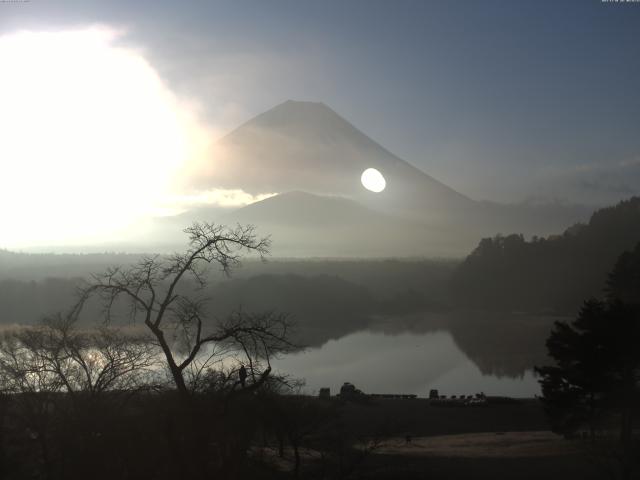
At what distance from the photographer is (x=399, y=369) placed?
27469mm

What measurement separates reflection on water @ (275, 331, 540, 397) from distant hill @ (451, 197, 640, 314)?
26.0 metres

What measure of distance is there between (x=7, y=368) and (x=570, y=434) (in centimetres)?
989

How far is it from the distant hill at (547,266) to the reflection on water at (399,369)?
26.0m

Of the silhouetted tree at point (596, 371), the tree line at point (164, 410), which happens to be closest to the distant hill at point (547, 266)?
the silhouetted tree at point (596, 371)

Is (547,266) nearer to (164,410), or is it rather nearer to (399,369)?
(399,369)

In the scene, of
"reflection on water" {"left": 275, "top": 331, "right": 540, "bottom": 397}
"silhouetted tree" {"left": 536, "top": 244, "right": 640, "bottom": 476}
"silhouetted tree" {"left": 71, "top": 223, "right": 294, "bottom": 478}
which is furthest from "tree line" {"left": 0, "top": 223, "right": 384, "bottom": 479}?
"reflection on water" {"left": 275, "top": 331, "right": 540, "bottom": 397}

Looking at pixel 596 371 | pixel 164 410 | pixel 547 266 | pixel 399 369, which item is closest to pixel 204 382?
pixel 164 410

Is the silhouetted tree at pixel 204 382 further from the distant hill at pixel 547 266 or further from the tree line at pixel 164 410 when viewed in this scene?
the distant hill at pixel 547 266

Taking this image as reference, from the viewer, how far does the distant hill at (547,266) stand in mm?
57594

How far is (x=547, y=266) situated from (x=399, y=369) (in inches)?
1589

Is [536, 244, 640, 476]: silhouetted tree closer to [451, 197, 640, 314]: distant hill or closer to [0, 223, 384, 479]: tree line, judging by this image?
[0, 223, 384, 479]: tree line

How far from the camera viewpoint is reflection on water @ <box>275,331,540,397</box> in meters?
23.3

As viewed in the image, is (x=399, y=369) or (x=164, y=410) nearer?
(x=164, y=410)

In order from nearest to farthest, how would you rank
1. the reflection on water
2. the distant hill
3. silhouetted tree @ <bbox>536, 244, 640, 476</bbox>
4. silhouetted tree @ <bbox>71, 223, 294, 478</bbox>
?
silhouetted tree @ <bbox>71, 223, 294, 478</bbox>
silhouetted tree @ <bbox>536, 244, 640, 476</bbox>
the reflection on water
the distant hill
